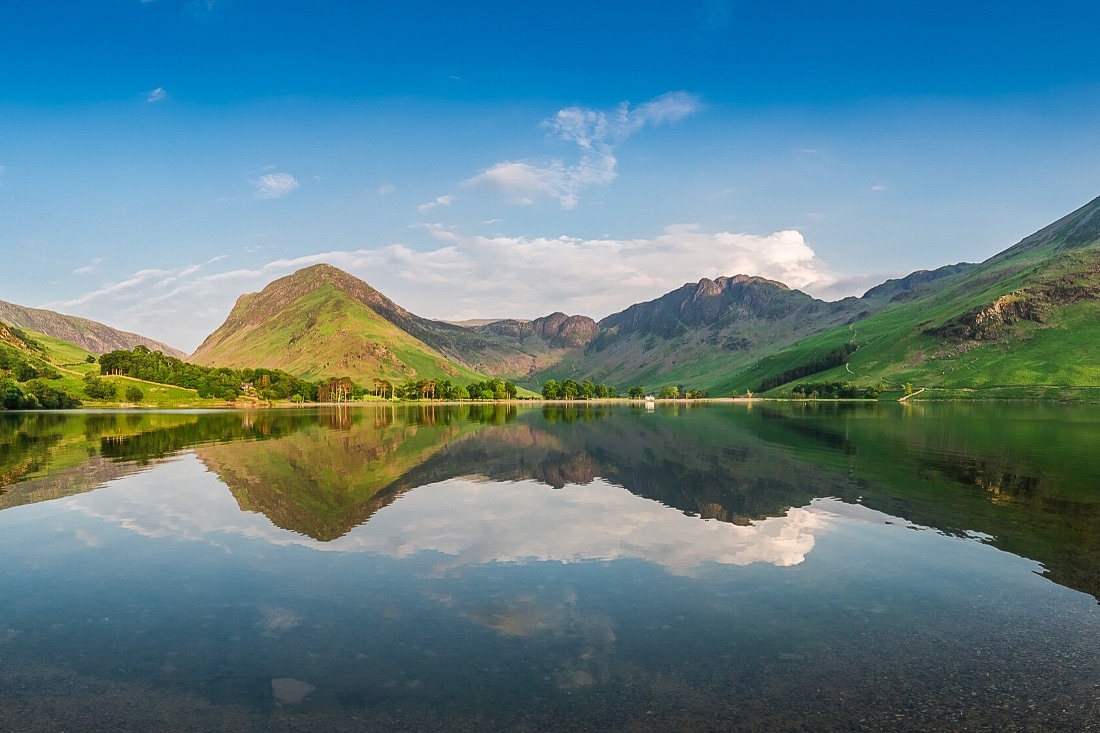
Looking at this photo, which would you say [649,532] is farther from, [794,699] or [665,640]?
[794,699]

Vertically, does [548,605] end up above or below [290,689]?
below

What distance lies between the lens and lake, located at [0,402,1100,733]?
13680mm

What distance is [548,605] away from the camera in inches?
807

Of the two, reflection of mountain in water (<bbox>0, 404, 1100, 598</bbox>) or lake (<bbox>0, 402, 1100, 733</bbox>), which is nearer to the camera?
lake (<bbox>0, 402, 1100, 733</bbox>)

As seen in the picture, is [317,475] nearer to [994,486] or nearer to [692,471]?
[692,471]

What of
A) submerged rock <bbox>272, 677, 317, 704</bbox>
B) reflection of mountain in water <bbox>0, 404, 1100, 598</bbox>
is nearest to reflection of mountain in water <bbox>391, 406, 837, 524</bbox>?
reflection of mountain in water <bbox>0, 404, 1100, 598</bbox>

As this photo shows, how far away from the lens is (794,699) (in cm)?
1393

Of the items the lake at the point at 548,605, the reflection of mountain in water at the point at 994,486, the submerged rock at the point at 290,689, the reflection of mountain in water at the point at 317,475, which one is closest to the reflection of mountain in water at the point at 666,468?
the lake at the point at 548,605

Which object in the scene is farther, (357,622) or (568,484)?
(568,484)

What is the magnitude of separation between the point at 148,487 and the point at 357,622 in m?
35.2

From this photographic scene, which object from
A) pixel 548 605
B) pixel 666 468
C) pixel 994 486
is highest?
Result: pixel 548 605

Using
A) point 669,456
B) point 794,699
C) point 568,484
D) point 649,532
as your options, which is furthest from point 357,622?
point 669,456

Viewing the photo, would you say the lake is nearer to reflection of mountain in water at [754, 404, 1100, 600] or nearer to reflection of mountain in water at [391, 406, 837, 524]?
reflection of mountain in water at [754, 404, 1100, 600]

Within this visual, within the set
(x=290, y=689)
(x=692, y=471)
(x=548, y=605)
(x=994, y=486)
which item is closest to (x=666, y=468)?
(x=692, y=471)
